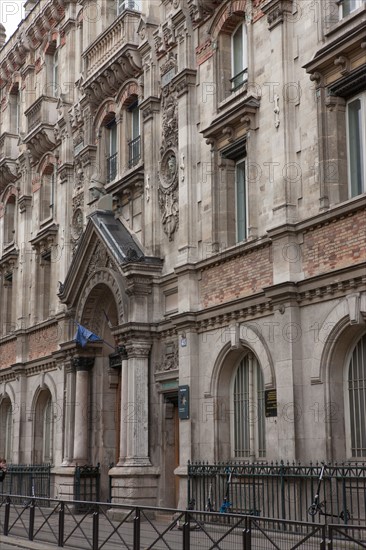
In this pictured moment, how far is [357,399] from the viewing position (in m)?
16.4

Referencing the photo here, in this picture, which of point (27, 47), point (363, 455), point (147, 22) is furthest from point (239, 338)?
point (27, 47)

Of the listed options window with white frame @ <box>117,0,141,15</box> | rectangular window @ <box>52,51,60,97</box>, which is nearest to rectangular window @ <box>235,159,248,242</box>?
window with white frame @ <box>117,0,141,15</box>

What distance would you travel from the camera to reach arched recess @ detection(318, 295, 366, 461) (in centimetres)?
1630

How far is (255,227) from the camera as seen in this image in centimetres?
1923

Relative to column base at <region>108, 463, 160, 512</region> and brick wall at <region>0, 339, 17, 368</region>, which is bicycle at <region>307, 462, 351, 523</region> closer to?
column base at <region>108, 463, 160, 512</region>

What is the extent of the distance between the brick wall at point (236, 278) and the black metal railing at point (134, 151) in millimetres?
5580

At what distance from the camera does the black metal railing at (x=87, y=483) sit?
25.1 m

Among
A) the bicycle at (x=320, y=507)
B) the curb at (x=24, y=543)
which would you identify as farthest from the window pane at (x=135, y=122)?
the bicycle at (x=320, y=507)

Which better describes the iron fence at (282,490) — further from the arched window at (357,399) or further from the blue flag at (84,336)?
the blue flag at (84,336)

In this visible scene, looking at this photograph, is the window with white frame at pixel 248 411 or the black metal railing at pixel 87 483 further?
the black metal railing at pixel 87 483

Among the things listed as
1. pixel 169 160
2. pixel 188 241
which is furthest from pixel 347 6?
pixel 169 160

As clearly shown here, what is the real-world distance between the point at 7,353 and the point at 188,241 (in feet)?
48.3

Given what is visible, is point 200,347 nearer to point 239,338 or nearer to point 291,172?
point 239,338

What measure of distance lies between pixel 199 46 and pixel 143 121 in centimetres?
298
